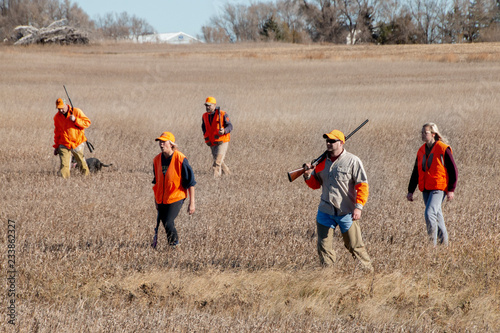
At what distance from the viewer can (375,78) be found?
32.1m

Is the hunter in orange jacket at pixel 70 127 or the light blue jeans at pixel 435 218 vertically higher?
the hunter in orange jacket at pixel 70 127

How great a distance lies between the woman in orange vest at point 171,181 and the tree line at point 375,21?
66557 millimetres

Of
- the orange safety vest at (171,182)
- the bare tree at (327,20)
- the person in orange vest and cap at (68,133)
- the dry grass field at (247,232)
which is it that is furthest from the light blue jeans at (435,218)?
the bare tree at (327,20)

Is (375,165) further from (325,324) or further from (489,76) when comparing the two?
(489,76)

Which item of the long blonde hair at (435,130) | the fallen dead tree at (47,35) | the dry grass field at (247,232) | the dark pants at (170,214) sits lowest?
the dry grass field at (247,232)

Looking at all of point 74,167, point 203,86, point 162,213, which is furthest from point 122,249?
point 203,86

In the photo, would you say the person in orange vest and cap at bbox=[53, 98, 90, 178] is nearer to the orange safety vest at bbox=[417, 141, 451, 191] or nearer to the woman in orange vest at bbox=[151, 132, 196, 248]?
the woman in orange vest at bbox=[151, 132, 196, 248]

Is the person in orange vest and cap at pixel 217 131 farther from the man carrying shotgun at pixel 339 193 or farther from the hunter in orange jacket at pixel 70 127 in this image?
the man carrying shotgun at pixel 339 193

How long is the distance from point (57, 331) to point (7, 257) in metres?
2.06

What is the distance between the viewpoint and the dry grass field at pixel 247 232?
4.70 m

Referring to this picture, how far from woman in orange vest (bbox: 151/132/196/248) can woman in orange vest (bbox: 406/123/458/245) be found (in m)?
2.87

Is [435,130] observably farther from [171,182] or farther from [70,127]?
[70,127]

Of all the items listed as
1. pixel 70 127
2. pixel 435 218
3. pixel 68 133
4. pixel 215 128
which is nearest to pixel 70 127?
pixel 70 127

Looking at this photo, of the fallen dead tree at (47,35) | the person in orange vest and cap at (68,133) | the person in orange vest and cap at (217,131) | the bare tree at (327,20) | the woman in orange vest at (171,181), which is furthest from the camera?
the bare tree at (327,20)
